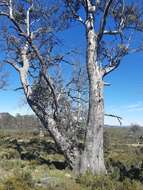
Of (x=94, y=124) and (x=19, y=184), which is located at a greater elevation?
(x=94, y=124)

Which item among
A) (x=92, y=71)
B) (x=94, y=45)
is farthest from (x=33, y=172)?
(x=94, y=45)

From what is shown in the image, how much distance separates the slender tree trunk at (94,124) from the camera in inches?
512

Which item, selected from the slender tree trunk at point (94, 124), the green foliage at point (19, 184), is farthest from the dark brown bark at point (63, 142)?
the green foliage at point (19, 184)

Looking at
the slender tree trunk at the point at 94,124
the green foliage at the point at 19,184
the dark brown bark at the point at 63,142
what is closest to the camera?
the green foliage at the point at 19,184

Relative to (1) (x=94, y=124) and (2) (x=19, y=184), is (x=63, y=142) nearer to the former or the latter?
(1) (x=94, y=124)

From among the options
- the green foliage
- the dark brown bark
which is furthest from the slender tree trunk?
the green foliage

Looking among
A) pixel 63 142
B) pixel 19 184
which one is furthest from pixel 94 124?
pixel 19 184

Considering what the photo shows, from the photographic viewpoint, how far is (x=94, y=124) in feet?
43.3

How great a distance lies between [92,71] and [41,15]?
4.49 metres

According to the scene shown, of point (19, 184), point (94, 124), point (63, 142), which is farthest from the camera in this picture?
point (63, 142)

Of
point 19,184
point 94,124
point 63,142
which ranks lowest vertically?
point 19,184

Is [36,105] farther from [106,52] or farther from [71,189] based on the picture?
[71,189]

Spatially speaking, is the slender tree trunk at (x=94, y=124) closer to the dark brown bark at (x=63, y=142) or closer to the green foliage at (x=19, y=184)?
the dark brown bark at (x=63, y=142)

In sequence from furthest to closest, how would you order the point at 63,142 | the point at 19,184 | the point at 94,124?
the point at 63,142
the point at 94,124
the point at 19,184
